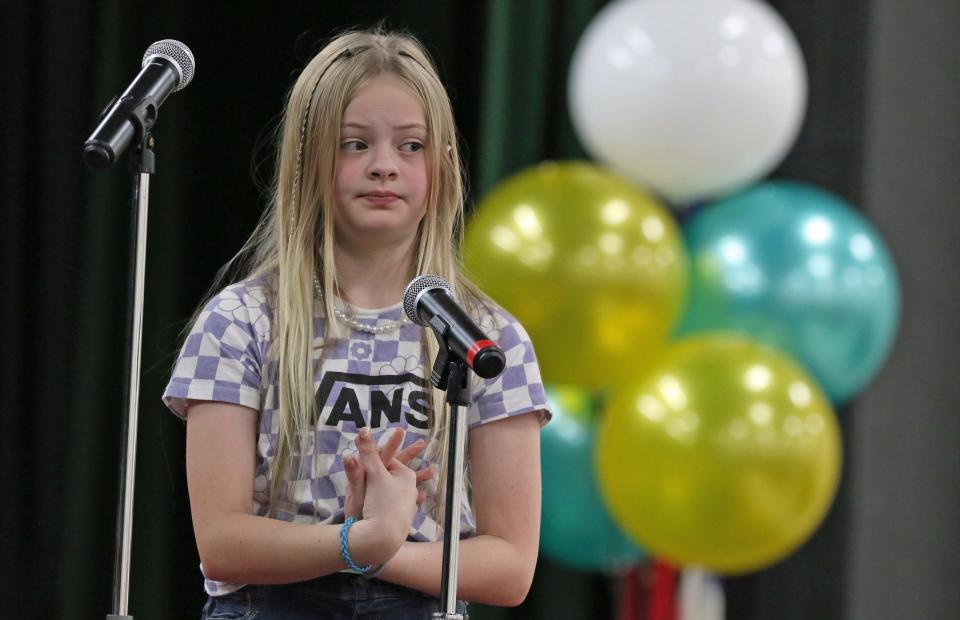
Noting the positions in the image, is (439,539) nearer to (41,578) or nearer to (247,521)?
(247,521)

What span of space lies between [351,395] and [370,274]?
16cm

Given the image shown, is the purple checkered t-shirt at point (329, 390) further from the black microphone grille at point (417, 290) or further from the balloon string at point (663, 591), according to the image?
the balloon string at point (663, 591)

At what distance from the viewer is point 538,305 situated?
6.96 feet

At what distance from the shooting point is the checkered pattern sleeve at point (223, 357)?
1.39m

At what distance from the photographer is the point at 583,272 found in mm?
2104

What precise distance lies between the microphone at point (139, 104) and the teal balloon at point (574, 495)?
1.08m

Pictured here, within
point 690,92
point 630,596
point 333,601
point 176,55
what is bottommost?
point 630,596

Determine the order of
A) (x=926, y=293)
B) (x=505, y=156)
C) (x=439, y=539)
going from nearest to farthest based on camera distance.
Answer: (x=439, y=539) < (x=505, y=156) < (x=926, y=293)

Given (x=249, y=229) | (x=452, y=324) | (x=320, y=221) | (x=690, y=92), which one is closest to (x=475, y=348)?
(x=452, y=324)

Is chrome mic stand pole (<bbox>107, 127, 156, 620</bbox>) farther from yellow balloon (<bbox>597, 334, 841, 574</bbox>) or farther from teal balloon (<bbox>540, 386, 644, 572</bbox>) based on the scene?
teal balloon (<bbox>540, 386, 644, 572</bbox>)

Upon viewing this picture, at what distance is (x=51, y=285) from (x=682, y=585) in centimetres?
130

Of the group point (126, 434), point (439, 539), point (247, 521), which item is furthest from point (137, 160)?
point (439, 539)

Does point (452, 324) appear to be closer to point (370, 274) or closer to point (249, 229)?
point (370, 274)

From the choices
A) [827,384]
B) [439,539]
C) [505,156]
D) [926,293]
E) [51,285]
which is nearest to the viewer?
[439,539]
